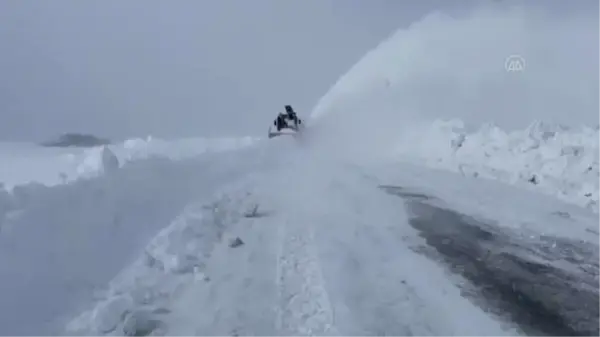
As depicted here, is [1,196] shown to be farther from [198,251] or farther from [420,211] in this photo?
[420,211]

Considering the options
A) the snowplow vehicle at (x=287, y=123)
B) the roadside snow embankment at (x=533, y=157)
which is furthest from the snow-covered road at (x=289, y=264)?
the snowplow vehicle at (x=287, y=123)

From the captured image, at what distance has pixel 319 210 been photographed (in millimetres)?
9766

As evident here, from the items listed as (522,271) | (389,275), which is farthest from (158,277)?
(522,271)

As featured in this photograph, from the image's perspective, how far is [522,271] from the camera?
652 centimetres

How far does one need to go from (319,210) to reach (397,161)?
10918 millimetres

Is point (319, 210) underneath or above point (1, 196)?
underneath

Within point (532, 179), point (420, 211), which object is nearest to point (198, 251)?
point (420, 211)

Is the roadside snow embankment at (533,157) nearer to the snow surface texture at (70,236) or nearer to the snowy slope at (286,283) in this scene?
the snowy slope at (286,283)

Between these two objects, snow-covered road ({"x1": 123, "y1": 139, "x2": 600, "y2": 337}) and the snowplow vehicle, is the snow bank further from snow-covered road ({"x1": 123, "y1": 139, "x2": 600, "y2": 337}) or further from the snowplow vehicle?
Answer: the snowplow vehicle

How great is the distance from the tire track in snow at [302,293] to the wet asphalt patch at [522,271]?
1538mm

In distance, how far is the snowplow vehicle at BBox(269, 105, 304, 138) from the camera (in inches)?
1113

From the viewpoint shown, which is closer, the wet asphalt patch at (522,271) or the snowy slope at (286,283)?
the snowy slope at (286,283)

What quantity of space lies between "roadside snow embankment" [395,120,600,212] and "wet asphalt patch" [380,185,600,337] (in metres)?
3.42

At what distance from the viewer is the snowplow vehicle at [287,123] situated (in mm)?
28281
